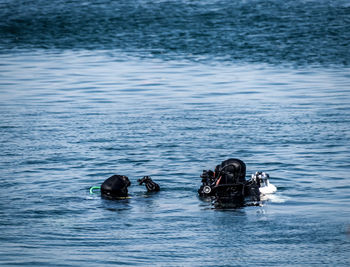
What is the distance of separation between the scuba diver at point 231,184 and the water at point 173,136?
0.47 m

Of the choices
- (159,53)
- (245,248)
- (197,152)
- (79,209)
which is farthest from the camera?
(159,53)

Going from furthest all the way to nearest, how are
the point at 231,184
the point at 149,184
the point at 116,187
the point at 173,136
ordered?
1. the point at 173,136
2. the point at 149,184
3. the point at 116,187
4. the point at 231,184

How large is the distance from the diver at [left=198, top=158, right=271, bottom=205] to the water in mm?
472

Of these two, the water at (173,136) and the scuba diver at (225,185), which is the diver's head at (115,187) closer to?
the scuba diver at (225,185)

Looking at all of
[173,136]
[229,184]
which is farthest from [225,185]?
[173,136]

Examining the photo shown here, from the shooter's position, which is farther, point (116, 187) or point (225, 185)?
point (116, 187)

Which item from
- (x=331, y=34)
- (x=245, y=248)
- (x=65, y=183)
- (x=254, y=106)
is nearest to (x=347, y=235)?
(x=245, y=248)

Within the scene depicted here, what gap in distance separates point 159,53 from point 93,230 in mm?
29163

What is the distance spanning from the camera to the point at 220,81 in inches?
1357

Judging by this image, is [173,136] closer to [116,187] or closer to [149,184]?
[149,184]

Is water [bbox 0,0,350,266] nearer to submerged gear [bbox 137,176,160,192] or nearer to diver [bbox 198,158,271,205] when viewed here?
submerged gear [bbox 137,176,160,192]

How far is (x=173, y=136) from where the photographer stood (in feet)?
78.3

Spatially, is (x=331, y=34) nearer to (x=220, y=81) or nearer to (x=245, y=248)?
(x=220, y=81)

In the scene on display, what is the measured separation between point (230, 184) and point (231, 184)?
22 millimetres
